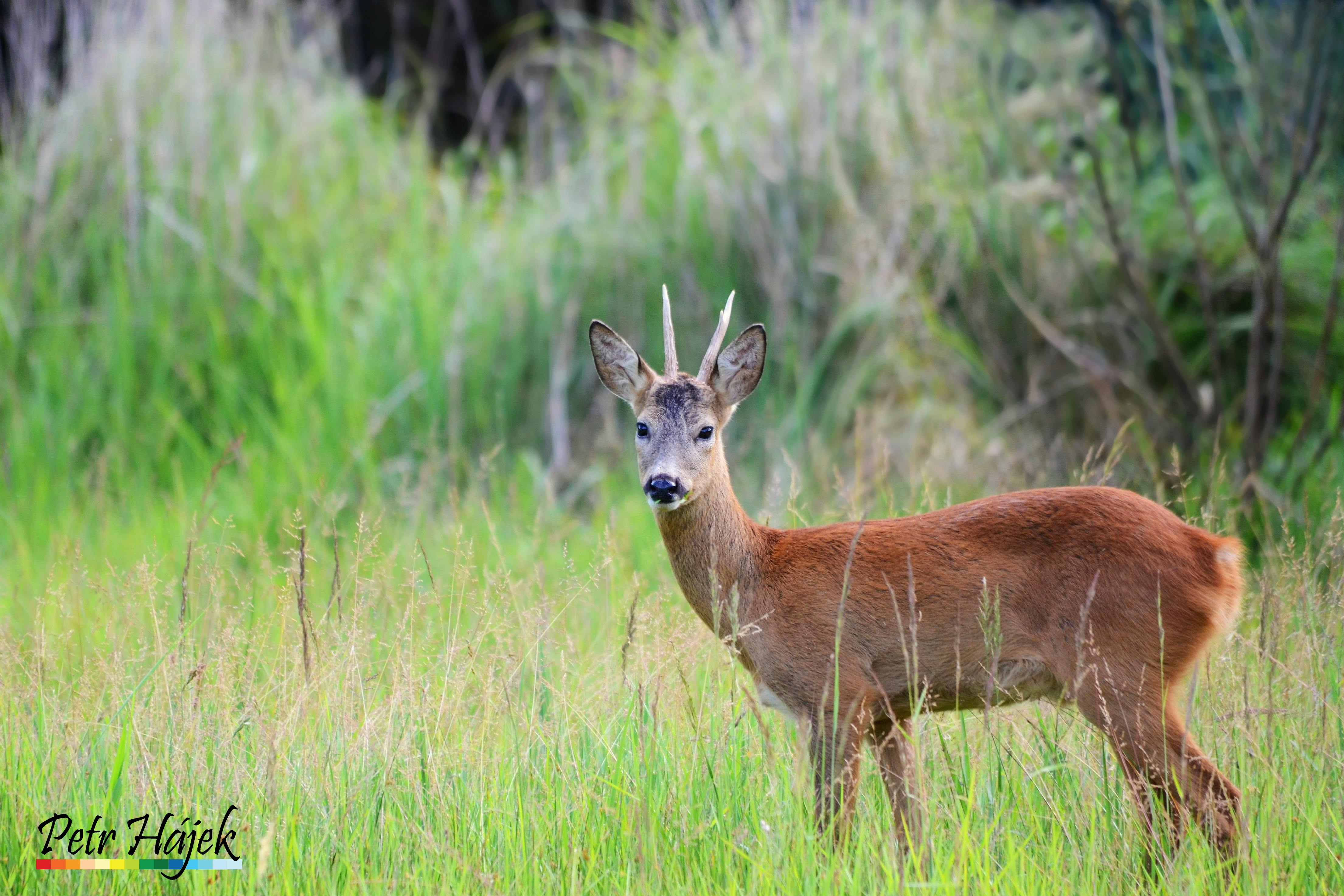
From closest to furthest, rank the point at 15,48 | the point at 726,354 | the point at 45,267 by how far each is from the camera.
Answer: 1. the point at 726,354
2. the point at 45,267
3. the point at 15,48

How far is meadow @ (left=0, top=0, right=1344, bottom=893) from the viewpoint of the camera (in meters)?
3.18

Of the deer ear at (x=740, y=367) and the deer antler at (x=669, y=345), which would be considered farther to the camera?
the deer ear at (x=740, y=367)

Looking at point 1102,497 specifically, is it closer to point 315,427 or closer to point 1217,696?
point 1217,696

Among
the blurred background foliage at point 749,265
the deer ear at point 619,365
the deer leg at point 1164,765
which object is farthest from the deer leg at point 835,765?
the blurred background foliage at point 749,265

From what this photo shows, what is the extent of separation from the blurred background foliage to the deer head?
5.67 ft

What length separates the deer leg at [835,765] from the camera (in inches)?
133

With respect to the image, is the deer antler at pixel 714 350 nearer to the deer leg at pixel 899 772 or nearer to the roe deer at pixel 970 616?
the roe deer at pixel 970 616

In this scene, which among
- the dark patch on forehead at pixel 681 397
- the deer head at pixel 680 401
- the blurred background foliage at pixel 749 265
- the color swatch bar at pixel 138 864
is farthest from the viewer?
the blurred background foliage at pixel 749 265

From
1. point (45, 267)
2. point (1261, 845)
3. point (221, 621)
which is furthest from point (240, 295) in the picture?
point (1261, 845)

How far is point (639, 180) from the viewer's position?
8094 millimetres

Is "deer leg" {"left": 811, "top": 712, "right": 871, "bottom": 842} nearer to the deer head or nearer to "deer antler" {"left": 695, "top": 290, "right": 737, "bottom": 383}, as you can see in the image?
the deer head

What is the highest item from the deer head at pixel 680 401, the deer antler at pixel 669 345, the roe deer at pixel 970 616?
the deer antler at pixel 669 345

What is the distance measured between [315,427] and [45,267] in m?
2.21

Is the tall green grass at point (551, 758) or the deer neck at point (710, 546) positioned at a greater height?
the deer neck at point (710, 546)
